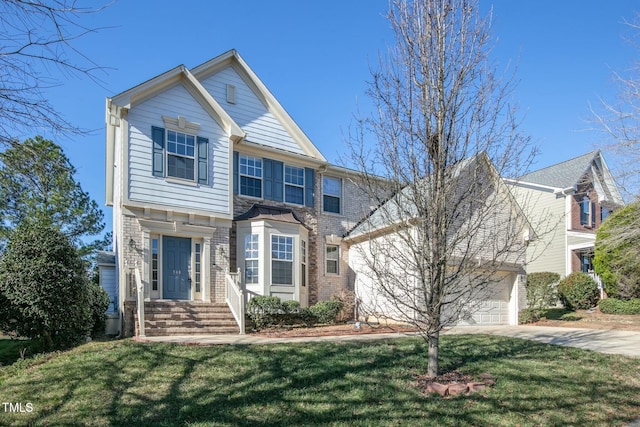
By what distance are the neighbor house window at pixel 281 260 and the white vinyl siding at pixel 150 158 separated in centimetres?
201

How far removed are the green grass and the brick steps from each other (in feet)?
8.08

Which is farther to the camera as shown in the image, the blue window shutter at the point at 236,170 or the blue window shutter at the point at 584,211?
the blue window shutter at the point at 584,211

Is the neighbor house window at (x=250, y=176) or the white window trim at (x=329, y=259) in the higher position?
the neighbor house window at (x=250, y=176)

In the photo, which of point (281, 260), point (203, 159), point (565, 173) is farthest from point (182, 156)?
point (565, 173)

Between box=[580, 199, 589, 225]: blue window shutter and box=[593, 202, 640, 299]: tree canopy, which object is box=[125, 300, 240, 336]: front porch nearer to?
box=[593, 202, 640, 299]: tree canopy

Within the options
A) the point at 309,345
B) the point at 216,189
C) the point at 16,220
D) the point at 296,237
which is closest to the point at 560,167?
the point at 296,237

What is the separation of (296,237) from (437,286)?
9.23m

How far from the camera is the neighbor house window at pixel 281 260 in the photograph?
1546 cm

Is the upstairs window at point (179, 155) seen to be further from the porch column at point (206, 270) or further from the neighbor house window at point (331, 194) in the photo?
the neighbor house window at point (331, 194)

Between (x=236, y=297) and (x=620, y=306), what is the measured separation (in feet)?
51.0

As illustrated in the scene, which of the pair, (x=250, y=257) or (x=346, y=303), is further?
(x=346, y=303)

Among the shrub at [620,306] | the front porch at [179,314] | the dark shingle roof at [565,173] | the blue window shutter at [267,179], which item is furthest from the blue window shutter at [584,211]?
the front porch at [179,314]

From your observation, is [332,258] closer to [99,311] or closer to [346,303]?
[346,303]

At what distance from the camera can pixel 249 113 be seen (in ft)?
55.9
